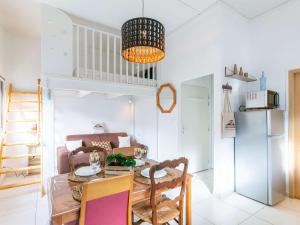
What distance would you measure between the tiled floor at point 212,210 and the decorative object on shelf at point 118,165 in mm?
1201

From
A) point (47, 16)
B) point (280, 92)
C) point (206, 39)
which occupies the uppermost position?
point (47, 16)

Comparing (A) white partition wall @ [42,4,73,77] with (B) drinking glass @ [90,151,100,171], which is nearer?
(B) drinking glass @ [90,151,100,171]

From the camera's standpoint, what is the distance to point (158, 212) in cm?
161

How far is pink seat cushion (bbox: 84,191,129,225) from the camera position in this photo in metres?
1.16

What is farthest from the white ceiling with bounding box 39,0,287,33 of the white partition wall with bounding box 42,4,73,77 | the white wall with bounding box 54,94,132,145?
the white wall with bounding box 54,94,132,145

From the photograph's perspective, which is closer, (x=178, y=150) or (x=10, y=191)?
(x=10, y=191)

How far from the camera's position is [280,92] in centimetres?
288

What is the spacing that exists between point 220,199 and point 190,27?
10.2 ft

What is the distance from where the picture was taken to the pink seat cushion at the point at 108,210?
116 centimetres

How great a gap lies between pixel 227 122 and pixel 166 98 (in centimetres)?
146

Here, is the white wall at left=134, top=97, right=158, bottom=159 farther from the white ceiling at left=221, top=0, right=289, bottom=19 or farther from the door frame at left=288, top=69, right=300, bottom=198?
the door frame at left=288, top=69, right=300, bottom=198

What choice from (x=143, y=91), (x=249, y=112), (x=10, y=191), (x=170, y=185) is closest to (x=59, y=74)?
(x=143, y=91)

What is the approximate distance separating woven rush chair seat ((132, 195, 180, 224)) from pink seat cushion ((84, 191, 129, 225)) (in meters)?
0.28

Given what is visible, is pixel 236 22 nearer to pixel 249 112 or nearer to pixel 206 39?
pixel 206 39
